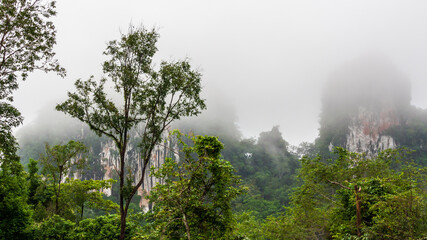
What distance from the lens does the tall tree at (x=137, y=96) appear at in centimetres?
809

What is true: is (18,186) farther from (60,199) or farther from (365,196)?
(365,196)

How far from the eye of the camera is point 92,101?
809cm

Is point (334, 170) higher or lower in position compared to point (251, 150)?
lower

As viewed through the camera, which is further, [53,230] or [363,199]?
[53,230]

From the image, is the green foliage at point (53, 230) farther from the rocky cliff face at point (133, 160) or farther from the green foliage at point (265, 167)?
the rocky cliff face at point (133, 160)

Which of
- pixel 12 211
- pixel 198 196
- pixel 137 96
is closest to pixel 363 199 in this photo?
pixel 198 196

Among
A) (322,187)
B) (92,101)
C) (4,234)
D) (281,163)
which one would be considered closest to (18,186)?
(4,234)

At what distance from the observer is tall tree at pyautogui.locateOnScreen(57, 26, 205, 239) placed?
8.09m

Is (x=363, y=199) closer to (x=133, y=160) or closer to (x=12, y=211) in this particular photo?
(x=12, y=211)

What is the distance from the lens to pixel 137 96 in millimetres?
8531

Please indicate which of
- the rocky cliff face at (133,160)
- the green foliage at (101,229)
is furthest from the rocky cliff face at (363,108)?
the green foliage at (101,229)

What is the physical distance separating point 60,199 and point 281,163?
44667 millimetres

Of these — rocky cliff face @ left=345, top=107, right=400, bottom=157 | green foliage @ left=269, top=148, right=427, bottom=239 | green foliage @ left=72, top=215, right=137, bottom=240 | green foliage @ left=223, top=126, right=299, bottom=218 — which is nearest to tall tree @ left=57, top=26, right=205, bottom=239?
green foliage @ left=72, top=215, right=137, bottom=240

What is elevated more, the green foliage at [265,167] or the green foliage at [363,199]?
the green foliage at [265,167]
